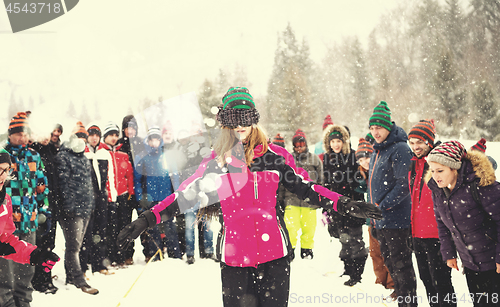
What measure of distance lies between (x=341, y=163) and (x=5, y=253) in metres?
5.12

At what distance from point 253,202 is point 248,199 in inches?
1.6

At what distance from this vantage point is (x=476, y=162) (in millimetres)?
3102

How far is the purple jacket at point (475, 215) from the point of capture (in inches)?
118

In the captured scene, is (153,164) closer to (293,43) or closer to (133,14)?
(293,43)

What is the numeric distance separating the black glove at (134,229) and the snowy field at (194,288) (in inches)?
109

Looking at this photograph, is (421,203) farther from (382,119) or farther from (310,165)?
(310,165)

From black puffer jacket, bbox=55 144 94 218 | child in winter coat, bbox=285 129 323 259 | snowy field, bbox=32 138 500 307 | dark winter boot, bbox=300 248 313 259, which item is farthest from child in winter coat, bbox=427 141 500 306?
black puffer jacket, bbox=55 144 94 218

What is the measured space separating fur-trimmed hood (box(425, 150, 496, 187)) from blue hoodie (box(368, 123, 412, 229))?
90 cm

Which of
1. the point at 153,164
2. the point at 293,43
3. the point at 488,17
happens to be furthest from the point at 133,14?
the point at 153,164

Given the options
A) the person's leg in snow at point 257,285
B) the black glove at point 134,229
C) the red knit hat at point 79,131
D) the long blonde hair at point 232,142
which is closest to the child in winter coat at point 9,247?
the black glove at point 134,229

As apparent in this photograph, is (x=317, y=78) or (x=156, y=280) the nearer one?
(x=156, y=280)

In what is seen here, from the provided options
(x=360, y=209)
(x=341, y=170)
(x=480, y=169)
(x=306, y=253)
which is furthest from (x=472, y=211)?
(x=306, y=253)

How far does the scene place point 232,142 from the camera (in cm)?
268

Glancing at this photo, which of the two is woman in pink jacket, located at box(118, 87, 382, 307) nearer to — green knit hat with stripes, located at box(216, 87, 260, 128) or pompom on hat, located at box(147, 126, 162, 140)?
green knit hat with stripes, located at box(216, 87, 260, 128)
